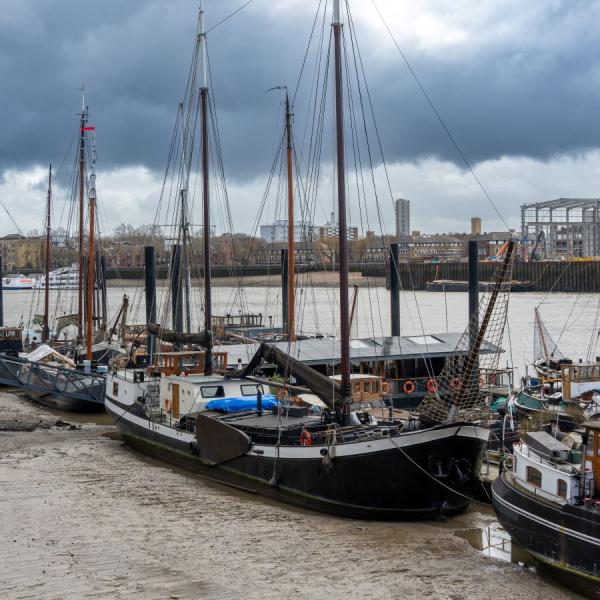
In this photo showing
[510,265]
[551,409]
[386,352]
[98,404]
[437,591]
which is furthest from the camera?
[98,404]

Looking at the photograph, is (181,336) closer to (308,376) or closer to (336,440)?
(308,376)

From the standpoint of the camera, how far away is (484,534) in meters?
22.9

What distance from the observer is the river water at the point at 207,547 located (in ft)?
59.7

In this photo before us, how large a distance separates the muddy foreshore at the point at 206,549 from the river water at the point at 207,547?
0.09 feet

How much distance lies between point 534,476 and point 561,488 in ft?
3.54

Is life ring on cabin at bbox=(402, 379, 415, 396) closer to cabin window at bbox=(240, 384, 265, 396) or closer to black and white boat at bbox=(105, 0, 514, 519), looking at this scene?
black and white boat at bbox=(105, 0, 514, 519)

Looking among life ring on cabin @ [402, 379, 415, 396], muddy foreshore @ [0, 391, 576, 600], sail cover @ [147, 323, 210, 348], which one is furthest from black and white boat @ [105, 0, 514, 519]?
life ring on cabin @ [402, 379, 415, 396]

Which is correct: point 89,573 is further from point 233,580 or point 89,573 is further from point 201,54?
point 201,54

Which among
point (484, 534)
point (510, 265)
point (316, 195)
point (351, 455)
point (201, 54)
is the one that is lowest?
point (484, 534)

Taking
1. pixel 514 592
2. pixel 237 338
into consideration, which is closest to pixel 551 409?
pixel 514 592


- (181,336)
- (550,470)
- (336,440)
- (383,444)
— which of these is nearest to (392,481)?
(383,444)

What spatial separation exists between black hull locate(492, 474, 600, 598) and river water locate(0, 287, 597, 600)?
0.49 meters

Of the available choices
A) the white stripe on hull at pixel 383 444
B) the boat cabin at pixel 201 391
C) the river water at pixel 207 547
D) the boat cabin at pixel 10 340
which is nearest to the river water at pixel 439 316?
the boat cabin at pixel 10 340

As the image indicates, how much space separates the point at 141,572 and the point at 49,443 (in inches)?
634
